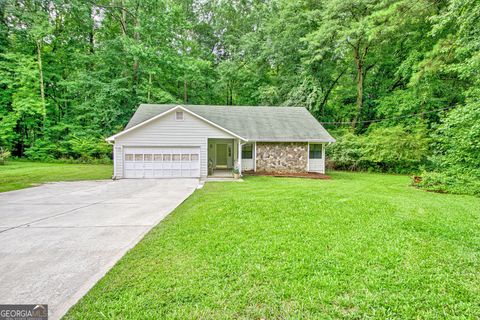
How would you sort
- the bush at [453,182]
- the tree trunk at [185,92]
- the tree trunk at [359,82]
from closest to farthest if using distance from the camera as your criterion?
1. the bush at [453,182]
2. the tree trunk at [359,82]
3. the tree trunk at [185,92]

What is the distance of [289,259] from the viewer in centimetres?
333

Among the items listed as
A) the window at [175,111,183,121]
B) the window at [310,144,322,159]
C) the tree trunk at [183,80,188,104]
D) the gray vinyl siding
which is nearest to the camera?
the gray vinyl siding

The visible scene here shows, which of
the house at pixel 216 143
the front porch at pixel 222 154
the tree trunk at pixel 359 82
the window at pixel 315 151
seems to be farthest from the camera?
the tree trunk at pixel 359 82

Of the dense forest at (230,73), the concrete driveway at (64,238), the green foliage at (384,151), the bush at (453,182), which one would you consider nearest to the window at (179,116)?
the concrete driveway at (64,238)

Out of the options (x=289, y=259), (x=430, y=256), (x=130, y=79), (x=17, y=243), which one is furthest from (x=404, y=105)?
(x=130, y=79)

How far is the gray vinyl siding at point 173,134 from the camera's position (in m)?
12.6

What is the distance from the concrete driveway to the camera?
2.73 meters

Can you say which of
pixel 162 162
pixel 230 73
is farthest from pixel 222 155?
pixel 230 73

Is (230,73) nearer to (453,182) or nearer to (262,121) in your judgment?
(262,121)

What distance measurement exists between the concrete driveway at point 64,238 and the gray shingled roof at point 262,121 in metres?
7.96

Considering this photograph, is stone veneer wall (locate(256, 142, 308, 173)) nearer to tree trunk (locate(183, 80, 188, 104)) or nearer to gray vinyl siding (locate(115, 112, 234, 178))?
gray vinyl siding (locate(115, 112, 234, 178))

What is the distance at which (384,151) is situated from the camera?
1573 centimetres

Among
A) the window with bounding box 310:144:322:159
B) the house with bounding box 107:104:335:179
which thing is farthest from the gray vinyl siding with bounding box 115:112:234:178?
the window with bounding box 310:144:322:159

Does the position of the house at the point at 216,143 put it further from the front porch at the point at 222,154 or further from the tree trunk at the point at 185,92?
the tree trunk at the point at 185,92
